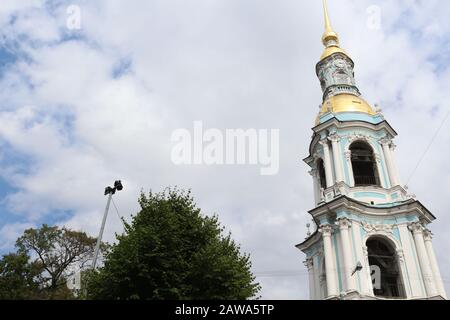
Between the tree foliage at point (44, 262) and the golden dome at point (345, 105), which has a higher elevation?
the golden dome at point (345, 105)

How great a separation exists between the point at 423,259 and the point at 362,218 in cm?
404

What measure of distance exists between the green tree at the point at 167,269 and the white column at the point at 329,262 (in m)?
7.86

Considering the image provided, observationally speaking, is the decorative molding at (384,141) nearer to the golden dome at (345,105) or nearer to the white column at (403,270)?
the golden dome at (345,105)

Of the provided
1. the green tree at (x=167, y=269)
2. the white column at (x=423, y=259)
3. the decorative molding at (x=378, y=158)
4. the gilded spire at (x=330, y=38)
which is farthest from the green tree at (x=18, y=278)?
the gilded spire at (x=330, y=38)

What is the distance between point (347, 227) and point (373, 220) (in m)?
2.21

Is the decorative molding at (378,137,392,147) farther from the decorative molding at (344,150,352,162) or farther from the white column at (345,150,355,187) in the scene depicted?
the decorative molding at (344,150,352,162)

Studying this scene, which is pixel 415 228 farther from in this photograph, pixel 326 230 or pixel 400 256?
pixel 326 230

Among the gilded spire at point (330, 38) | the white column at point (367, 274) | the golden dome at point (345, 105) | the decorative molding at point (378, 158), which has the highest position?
the gilded spire at point (330, 38)

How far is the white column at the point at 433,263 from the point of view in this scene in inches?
990

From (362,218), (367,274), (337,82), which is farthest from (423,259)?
(337,82)

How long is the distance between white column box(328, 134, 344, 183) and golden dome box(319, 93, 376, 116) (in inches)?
99.6

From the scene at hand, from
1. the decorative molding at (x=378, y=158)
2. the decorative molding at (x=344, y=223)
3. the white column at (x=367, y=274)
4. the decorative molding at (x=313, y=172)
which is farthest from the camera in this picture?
the decorative molding at (x=313, y=172)

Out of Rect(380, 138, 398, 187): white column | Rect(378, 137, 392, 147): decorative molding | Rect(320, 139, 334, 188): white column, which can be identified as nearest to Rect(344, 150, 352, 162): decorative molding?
Rect(320, 139, 334, 188): white column

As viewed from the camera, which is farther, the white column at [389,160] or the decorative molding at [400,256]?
the white column at [389,160]
